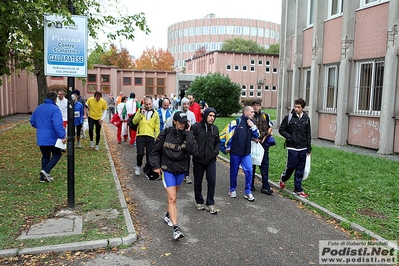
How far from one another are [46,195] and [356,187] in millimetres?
6506

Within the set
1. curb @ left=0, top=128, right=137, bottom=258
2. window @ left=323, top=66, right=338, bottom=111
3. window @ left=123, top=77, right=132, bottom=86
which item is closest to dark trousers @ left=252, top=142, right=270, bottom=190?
curb @ left=0, top=128, right=137, bottom=258

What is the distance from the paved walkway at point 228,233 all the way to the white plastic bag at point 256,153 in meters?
0.77

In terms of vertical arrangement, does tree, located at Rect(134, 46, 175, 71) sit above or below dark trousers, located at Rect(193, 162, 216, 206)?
above

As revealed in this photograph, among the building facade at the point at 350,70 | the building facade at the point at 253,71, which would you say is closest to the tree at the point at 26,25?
the building facade at the point at 350,70

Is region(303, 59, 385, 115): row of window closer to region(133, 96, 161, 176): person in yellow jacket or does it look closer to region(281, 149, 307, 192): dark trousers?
region(281, 149, 307, 192): dark trousers

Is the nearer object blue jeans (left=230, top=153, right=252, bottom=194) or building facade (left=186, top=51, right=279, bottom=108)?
blue jeans (left=230, top=153, right=252, bottom=194)

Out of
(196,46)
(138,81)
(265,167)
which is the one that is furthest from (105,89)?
(196,46)

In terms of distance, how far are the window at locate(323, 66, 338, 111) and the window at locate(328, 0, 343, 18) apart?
229 centimetres

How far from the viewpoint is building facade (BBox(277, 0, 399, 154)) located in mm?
12117

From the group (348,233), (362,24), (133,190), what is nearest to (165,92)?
(362,24)

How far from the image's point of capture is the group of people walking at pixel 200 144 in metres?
5.18

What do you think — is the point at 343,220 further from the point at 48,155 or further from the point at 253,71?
the point at 253,71

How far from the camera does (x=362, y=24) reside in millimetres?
13406

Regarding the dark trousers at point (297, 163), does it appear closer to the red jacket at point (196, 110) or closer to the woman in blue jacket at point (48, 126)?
the red jacket at point (196, 110)
